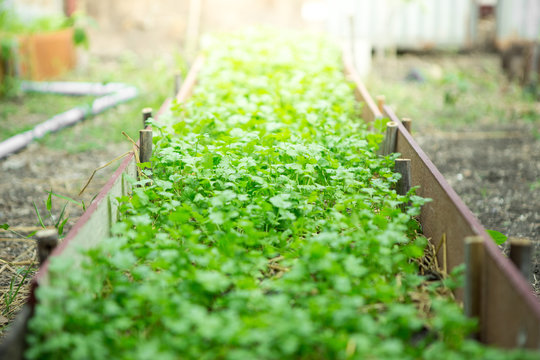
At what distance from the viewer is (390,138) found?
3566 mm

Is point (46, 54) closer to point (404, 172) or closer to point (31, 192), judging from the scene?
point (31, 192)

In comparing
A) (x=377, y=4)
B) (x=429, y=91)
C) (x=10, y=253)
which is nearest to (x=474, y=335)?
(x=10, y=253)

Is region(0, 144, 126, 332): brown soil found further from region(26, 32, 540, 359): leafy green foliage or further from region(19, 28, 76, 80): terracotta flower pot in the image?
region(19, 28, 76, 80): terracotta flower pot

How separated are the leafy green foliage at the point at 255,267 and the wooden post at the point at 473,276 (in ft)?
0.45

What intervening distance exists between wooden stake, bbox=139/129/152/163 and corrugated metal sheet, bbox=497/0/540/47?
24.4 feet

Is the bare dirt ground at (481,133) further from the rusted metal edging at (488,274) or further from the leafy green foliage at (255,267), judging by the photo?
the leafy green foliage at (255,267)

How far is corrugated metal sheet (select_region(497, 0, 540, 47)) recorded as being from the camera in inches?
362

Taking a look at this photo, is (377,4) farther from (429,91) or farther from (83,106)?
(83,106)

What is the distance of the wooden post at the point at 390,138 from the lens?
3.54 m

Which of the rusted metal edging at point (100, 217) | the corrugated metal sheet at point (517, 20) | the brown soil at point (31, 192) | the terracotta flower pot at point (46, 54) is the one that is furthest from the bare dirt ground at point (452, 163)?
the terracotta flower pot at point (46, 54)

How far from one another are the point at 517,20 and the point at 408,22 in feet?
5.62

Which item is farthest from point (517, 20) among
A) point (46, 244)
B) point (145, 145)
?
point (46, 244)

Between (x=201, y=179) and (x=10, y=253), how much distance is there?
1524 mm

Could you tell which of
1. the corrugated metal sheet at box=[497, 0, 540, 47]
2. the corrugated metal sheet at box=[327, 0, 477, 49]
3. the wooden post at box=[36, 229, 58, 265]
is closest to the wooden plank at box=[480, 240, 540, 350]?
the wooden post at box=[36, 229, 58, 265]
